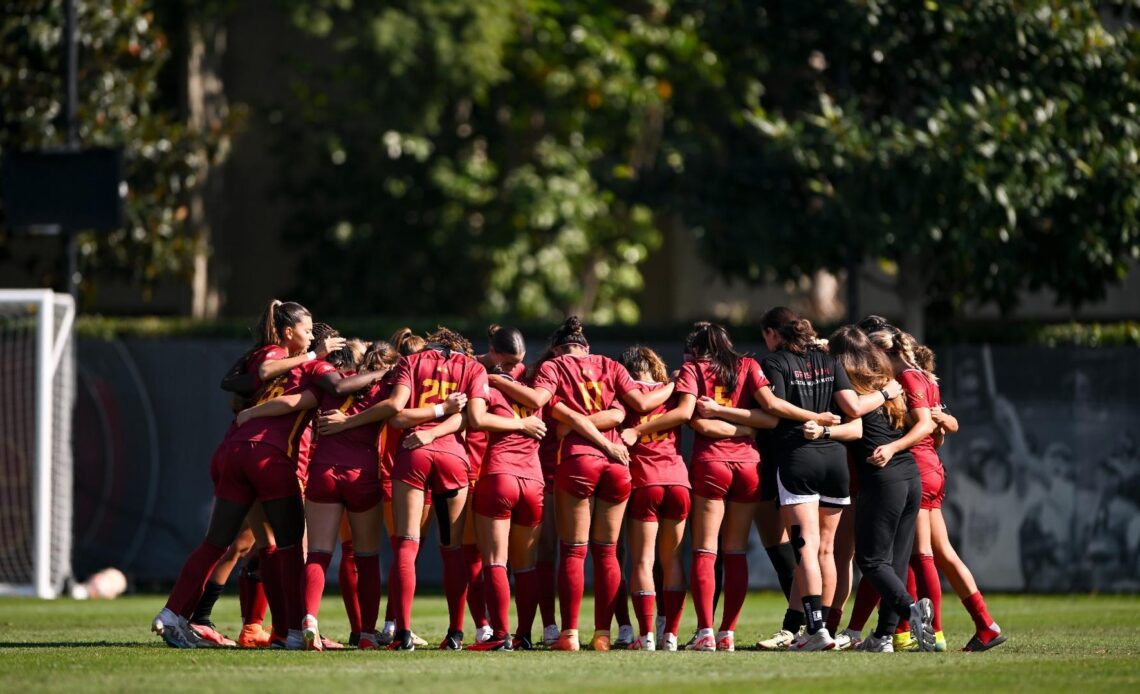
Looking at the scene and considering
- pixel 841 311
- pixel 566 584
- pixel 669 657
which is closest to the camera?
pixel 669 657

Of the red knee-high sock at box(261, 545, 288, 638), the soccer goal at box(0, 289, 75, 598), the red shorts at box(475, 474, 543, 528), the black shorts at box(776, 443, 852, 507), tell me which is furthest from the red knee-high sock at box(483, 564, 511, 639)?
the soccer goal at box(0, 289, 75, 598)

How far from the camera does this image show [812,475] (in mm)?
10297

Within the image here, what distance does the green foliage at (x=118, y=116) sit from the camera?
66.9 ft

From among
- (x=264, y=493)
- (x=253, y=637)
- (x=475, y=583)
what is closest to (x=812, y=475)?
(x=475, y=583)

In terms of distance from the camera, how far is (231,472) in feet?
33.0

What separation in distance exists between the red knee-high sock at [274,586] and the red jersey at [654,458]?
2.35 meters

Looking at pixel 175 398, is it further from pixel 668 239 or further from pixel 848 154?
pixel 668 239

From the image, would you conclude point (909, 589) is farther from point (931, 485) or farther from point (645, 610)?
point (645, 610)

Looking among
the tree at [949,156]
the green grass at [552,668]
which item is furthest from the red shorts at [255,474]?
the tree at [949,156]

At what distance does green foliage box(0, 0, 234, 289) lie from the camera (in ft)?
66.9

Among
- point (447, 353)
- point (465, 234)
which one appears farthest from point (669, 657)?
point (465, 234)

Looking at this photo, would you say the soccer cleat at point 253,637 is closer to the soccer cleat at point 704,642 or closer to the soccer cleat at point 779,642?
the soccer cleat at point 704,642

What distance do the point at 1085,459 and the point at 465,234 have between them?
1017 centimetres

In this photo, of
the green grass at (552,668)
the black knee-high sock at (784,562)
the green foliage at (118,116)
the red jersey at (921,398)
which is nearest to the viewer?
the green grass at (552,668)
